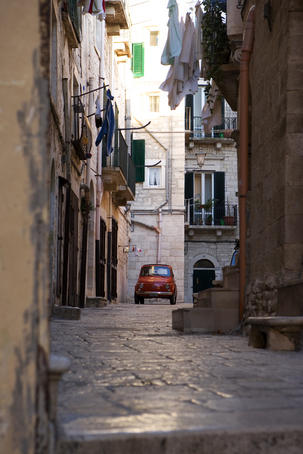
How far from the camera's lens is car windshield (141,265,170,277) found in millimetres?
24656

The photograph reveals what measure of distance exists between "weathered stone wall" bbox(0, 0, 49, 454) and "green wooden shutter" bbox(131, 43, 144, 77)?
3125cm

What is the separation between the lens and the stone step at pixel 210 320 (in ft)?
28.8

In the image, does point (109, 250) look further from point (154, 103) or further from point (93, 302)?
point (154, 103)

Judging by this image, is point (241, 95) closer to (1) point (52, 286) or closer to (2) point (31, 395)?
(1) point (52, 286)

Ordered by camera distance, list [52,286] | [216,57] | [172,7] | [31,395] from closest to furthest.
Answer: [31,395], [216,57], [52,286], [172,7]

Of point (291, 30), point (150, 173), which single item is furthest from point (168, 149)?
point (291, 30)

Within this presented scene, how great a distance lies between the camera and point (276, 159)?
7.36 metres

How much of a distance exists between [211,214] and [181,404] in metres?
31.8

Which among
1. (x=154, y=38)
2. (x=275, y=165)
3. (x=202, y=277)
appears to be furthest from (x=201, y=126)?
(x=275, y=165)

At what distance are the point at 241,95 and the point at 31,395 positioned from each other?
794 centimetres

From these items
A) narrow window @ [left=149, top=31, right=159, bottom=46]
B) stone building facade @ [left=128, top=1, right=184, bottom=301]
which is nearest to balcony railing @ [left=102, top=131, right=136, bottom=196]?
stone building facade @ [left=128, top=1, right=184, bottom=301]

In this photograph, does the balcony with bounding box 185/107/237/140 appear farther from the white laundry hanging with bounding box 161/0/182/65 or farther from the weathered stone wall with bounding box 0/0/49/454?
the weathered stone wall with bounding box 0/0/49/454

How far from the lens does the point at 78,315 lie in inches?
458

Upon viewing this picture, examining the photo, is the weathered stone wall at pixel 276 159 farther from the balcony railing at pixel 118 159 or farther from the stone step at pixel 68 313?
the balcony railing at pixel 118 159
